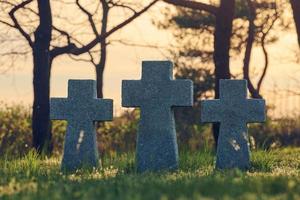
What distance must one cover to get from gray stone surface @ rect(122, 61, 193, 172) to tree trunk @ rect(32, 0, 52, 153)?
5.46m

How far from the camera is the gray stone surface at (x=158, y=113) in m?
12.2

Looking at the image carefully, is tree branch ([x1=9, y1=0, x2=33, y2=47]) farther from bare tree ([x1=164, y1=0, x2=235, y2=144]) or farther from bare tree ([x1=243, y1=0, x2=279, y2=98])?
bare tree ([x1=243, y1=0, x2=279, y2=98])

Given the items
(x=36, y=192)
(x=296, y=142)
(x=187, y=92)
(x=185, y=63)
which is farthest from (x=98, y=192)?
(x=185, y=63)

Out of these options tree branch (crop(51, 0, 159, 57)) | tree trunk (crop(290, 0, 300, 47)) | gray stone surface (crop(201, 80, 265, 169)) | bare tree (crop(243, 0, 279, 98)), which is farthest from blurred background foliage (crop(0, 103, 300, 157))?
gray stone surface (crop(201, 80, 265, 169))

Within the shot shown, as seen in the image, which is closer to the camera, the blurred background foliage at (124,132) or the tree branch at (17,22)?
the tree branch at (17,22)

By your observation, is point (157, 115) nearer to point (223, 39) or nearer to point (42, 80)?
point (223, 39)

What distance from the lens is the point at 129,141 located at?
73.3ft

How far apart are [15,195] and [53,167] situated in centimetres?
520

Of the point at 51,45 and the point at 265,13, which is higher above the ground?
the point at 265,13

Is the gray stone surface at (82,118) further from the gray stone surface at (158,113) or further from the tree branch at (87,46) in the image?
the tree branch at (87,46)

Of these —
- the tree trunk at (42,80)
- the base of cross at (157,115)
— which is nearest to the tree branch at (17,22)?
the tree trunk at (42,80)

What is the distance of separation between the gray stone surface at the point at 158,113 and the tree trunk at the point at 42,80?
546cm

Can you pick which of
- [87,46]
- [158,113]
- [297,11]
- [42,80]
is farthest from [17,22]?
[158,113]

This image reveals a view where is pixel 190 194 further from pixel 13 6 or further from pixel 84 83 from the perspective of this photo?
pixel 13 6
